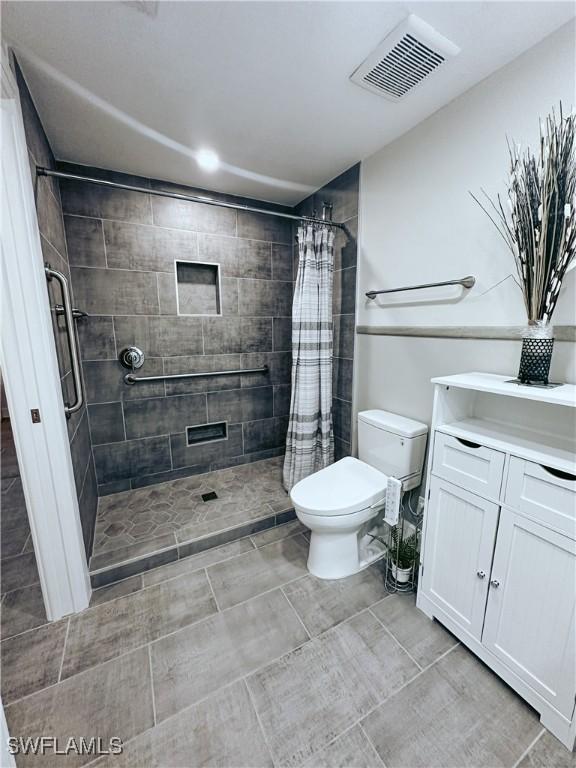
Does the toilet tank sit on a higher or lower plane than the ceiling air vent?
lower

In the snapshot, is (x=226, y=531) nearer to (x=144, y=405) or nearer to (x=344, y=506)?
(x=344, y=506)

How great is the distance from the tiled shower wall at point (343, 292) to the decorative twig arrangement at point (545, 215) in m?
1.05

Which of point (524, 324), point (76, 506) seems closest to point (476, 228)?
point (524, 324)

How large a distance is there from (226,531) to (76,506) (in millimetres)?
858

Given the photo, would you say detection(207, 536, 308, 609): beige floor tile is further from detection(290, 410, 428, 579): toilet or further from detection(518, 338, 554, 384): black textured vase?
detection(518, 338, 554, 384): black textured vase

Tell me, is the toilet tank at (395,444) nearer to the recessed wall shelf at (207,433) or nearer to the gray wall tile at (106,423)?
the recessed wall shelf at (207,433)

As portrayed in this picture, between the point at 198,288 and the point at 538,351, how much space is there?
2.24 meters

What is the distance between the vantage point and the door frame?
120 cm

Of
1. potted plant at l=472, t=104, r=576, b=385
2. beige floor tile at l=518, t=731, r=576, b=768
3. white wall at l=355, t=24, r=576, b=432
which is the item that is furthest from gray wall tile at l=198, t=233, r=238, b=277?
beige floor tile at l=518, t=731, r=576, b=768

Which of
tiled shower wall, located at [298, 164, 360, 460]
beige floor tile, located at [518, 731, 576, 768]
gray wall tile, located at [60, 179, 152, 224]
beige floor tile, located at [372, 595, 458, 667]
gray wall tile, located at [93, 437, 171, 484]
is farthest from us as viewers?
gray wall tile, located at [93, 437, 171, 484]

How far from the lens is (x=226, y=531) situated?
78.9 inches

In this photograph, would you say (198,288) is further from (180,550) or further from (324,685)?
(324,685)

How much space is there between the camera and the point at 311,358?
2.27 meters

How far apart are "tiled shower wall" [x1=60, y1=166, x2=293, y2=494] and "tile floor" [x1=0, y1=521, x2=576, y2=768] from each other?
1.11 meters
